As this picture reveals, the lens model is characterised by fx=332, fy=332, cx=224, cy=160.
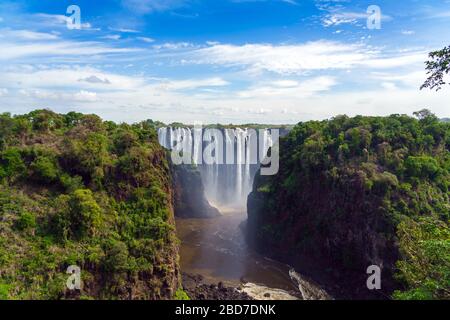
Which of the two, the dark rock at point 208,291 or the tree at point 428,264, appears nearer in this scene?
the tree at point 428,264

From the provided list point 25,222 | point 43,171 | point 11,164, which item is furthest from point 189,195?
point 25,222

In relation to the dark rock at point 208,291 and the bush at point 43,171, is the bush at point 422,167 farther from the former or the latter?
the bush at point 43,171

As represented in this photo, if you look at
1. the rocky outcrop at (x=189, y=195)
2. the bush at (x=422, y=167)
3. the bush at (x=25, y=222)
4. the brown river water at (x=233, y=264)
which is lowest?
the brown river water at (x=233, y=264)

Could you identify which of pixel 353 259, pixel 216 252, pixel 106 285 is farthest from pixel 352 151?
pixel 106 285

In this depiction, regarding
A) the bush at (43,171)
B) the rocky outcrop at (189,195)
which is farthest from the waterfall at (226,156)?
the bush at (43,171)
